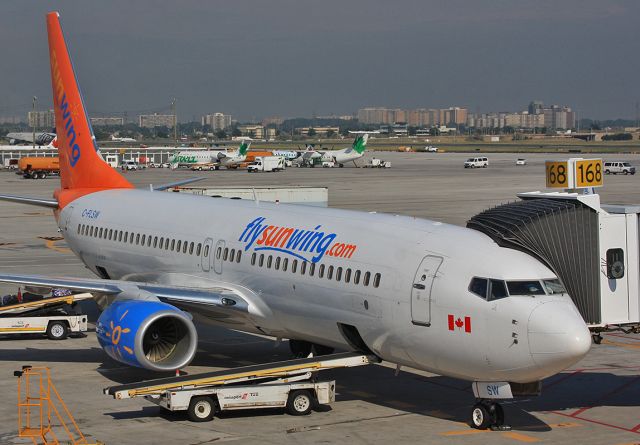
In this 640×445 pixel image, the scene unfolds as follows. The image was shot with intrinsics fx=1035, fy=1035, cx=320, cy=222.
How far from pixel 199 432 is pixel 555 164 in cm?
1138

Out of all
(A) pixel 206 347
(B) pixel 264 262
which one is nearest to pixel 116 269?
(A) pixel 206 347

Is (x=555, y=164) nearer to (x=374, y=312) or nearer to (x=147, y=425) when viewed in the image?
(x=374, y=312)

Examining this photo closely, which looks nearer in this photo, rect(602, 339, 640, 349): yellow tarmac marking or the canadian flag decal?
the canadian flag decal

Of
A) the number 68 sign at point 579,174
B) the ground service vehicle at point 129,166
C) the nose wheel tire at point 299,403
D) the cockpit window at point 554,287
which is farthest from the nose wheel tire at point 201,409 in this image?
the ground service vehicle at point 129,166

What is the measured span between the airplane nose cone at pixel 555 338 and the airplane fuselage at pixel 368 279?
23 millimetres

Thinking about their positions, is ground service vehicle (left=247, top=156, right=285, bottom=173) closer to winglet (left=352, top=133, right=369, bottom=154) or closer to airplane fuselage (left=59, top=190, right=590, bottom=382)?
winglet (left=352, top=133, right=369, bottom=154)

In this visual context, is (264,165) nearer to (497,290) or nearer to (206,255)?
(206,255)

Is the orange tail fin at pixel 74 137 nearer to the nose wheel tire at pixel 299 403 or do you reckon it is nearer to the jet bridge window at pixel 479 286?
the nose wheel tire at pixel 299 403

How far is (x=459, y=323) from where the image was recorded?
72.2ft

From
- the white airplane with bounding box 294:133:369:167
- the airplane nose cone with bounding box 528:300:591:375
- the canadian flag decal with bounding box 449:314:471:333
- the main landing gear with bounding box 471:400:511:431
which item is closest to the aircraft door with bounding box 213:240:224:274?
the canadian flag decal with bounding box 449:314:471:333

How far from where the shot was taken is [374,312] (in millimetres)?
23875

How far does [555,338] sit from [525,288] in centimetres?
134

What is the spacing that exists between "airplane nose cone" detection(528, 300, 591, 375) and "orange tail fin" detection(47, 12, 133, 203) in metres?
21.9

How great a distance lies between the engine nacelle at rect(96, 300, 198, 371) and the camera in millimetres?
25391
